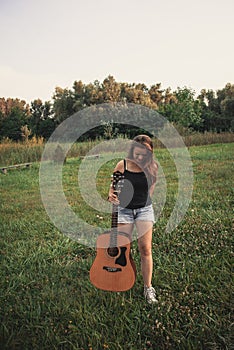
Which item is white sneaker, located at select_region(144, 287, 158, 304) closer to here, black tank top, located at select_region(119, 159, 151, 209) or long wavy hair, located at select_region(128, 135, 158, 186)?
black tank top, located at select_region(119, 159, 151, 209)

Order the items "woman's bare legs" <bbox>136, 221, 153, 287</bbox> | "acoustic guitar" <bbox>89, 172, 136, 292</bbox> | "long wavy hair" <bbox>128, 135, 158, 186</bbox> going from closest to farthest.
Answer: "acoustic guitar" <bbox>89, 172, 136, 292</bbox> < "woman's bare legs" <bbox>136, 221, 153, 287</bbox> < "long wavy hair" <bbox>128, 135, 158, 186</bbox>

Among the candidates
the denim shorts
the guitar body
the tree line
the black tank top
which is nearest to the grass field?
the guitar body

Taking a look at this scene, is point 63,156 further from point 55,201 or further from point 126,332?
point 126,332

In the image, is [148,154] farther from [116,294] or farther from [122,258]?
[116,294]

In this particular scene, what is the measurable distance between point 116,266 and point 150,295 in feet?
1.43

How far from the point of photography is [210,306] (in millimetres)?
2699

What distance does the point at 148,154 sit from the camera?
295cm

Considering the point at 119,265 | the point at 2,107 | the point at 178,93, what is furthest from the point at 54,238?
the point at 178,93

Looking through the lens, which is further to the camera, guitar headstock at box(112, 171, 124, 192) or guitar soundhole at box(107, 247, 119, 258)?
guitar headstock at box(112, 171, 124, 192)

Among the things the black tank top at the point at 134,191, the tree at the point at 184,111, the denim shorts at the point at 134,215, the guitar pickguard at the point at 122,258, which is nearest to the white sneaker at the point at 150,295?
the guitar pickguard at the point at 122,258

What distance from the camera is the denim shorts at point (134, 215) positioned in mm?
2869

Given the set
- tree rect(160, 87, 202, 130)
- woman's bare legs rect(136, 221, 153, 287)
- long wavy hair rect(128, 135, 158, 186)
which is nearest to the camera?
woman's bare legs rect(136, 221, 153, 287)

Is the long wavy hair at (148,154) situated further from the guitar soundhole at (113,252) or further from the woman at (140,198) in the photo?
the guitar soundhole at (113,252)

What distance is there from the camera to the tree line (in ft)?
64.4
